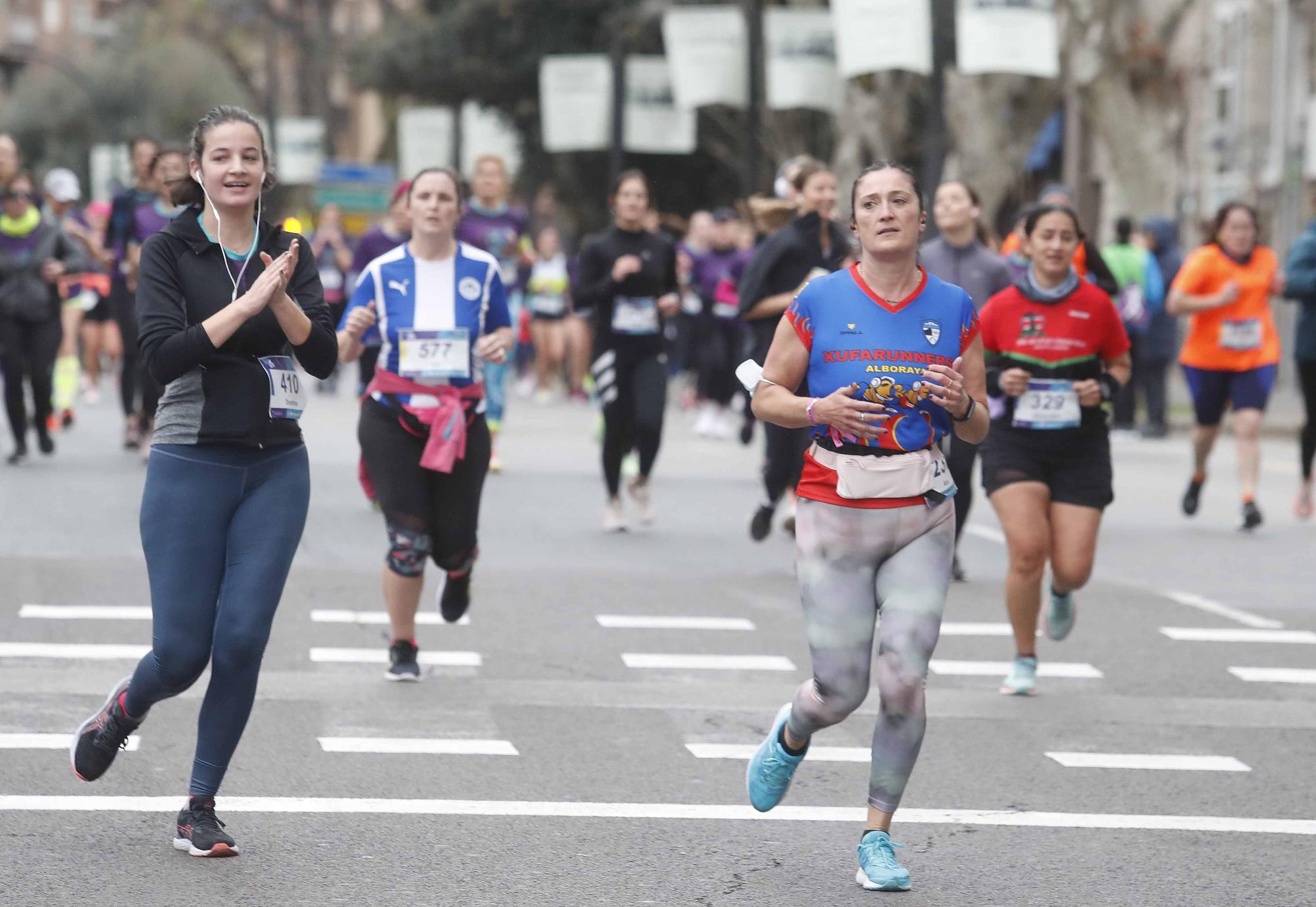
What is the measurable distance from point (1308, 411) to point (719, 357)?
27.3 feet

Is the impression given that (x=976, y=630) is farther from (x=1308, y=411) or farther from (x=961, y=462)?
(x=1308, y=411)

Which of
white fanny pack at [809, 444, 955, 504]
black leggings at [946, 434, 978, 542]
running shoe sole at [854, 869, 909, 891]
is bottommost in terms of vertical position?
running shoe sole at [854, 869, 909, 891]

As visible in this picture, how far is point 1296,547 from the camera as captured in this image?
12.8 m

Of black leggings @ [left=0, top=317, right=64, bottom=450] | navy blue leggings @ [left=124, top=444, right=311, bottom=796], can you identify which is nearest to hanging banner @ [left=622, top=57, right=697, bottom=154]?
black leggings @ [left=0, top=317, right=64, bottom=450]

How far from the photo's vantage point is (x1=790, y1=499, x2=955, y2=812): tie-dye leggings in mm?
5430

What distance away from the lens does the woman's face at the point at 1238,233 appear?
13.2 m

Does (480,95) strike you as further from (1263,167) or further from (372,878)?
(372,878)

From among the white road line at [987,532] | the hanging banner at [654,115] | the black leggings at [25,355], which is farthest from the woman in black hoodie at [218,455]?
the hanging banner at [654,115]

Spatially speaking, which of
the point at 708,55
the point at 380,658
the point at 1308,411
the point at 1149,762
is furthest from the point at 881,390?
the point at 708,55

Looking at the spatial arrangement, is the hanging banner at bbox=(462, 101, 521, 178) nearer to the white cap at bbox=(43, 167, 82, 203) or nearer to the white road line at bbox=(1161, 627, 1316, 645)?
the white cap at bbox=(43, 167, 82, 203)

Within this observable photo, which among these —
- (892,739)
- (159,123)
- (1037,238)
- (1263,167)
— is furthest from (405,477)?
(159,123)

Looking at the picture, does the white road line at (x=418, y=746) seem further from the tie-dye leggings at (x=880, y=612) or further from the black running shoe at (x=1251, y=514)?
the black running shoe at (x=1251, y=514)

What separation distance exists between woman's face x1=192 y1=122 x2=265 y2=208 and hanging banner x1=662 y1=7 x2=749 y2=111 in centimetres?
2451

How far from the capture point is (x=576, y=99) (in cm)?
3444
